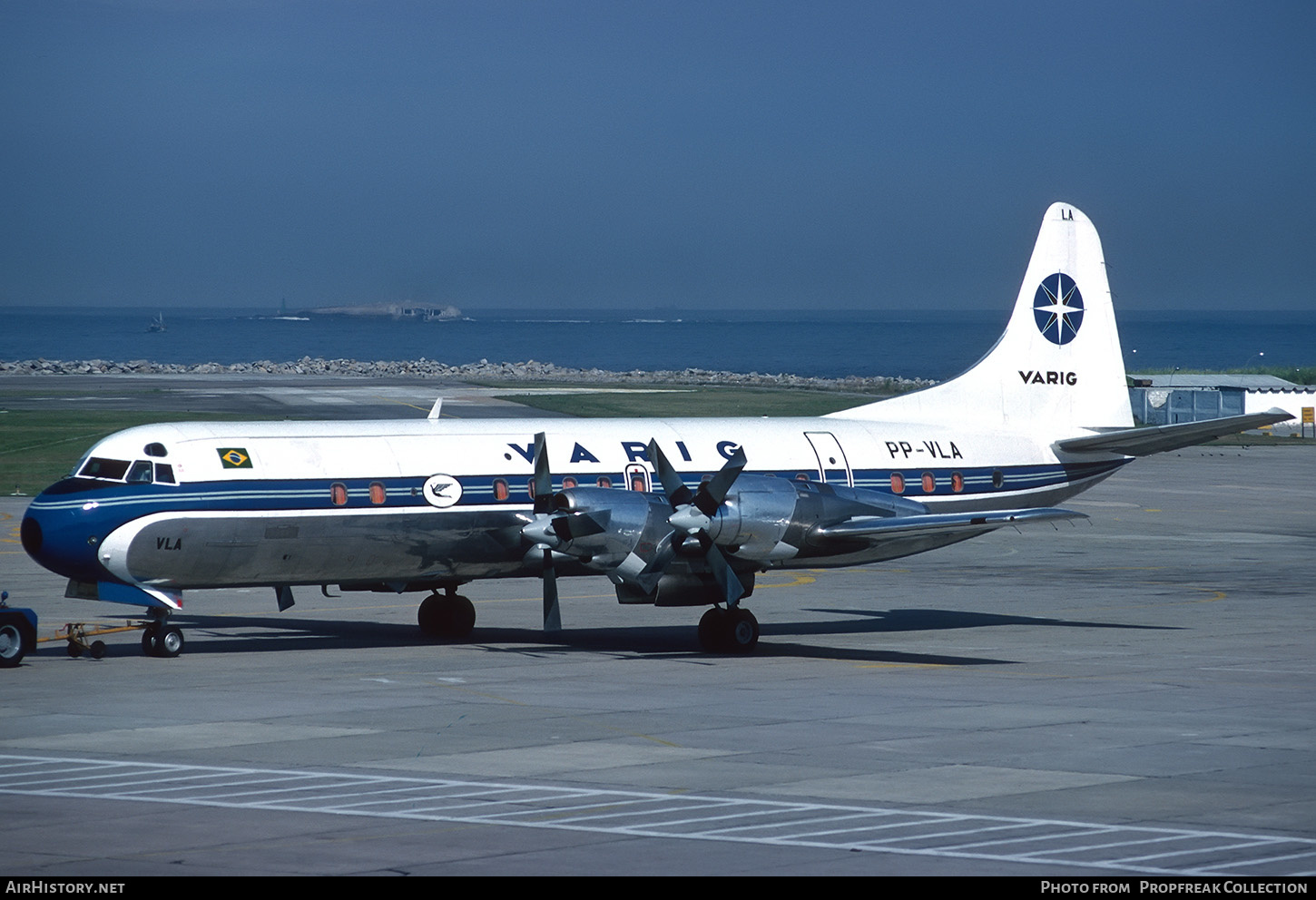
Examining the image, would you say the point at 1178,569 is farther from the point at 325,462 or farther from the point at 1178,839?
the point at 1178,839

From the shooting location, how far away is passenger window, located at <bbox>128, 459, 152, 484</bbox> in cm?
2548

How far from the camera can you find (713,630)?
2703 centimetres

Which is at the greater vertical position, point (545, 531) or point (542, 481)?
point (542, 481)

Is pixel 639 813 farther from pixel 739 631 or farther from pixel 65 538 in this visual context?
pixel 65 538

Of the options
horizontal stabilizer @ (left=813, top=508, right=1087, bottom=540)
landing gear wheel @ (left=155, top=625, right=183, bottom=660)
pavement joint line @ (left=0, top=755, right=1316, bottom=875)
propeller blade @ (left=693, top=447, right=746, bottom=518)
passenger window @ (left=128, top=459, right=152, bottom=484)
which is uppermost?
passenger window @ (left=128, top=459, right=152, bottom=484)

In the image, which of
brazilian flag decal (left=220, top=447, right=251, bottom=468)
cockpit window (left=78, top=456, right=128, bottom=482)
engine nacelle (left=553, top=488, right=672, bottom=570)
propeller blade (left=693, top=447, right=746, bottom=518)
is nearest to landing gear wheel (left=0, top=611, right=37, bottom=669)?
cockpit window (left=78, top=456, right=128, bottom=482)

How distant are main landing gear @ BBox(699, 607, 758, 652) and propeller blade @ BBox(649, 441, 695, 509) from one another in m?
1.89

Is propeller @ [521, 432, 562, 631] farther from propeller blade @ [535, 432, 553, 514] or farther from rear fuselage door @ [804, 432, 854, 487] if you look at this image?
rear fuselage door @ [804, 432, 854, 487]

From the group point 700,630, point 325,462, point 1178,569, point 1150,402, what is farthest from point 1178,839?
point 1150,402

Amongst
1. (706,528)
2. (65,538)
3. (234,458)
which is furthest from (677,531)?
(65,538)

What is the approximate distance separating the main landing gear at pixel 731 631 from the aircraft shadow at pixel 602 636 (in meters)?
0.23

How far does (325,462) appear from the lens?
26844mm

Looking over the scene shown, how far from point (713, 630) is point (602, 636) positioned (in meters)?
3.11

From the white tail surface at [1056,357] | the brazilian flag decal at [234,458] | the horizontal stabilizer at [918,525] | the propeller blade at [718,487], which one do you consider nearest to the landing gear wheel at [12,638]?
the brazilian flag decal at [234,458]
